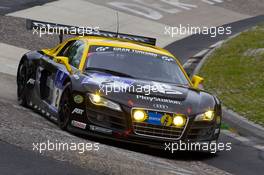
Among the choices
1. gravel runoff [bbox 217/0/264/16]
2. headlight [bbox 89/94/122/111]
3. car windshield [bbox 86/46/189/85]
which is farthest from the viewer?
gravel runoff [bbox 217/0/264/16]

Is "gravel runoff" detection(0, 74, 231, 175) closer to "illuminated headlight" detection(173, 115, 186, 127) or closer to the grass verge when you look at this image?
"illuminated headlight" detection(173, 115, 186, 127)

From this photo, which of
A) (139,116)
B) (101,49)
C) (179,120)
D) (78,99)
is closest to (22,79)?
(101,49)

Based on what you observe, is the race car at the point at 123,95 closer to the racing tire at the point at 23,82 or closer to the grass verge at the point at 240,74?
the racing tire at the point at 23,82

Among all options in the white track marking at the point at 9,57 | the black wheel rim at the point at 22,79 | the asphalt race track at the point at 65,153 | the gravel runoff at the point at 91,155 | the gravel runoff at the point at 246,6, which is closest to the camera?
the asphalt race track at the point at 65,153

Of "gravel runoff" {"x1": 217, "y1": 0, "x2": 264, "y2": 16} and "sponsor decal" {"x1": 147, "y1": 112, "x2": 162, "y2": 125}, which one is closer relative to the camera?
"sponsor decal" {"x1": 147, "y1": 112, "x2": 162, "y2": 125}

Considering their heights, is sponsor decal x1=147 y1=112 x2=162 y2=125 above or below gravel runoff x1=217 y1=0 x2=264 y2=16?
above

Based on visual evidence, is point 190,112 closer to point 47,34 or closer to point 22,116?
point 22,116


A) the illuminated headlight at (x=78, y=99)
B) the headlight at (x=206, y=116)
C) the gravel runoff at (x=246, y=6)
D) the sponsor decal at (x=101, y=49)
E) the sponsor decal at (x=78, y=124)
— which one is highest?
the sponsor decal at (x=101, y=49)

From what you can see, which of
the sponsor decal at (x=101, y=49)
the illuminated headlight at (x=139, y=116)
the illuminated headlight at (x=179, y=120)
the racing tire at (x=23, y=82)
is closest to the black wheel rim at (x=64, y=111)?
the illuminated headlight at (x=139, y=116)

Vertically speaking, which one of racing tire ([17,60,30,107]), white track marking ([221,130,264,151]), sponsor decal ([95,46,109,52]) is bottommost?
white track marking ([221,130,264,151])

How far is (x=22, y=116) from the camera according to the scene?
10.2 m

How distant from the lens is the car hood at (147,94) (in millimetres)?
9258

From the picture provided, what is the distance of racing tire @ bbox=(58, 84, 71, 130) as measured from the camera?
955 cm

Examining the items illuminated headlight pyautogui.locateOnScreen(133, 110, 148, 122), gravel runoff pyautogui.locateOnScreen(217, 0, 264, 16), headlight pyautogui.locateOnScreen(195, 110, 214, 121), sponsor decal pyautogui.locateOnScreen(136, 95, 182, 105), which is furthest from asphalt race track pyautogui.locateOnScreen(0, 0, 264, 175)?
gravel runoff pyautogui.locateOnScreen(217, 0, 264, 16)
